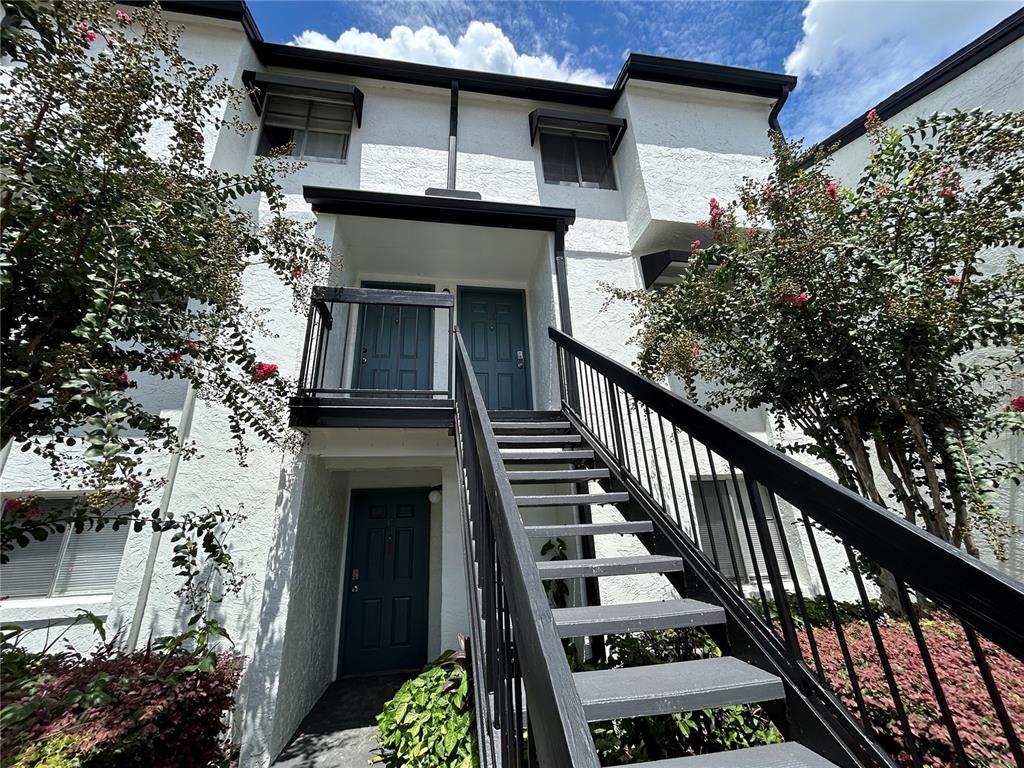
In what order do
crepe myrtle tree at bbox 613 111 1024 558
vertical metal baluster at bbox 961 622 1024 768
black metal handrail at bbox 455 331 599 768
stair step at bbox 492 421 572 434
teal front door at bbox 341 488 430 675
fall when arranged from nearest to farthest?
black metal handrail at bbox 455 331 599 768
vertical metal baluster at bbox 961 622 1024 768
crepe myrtle tree at bbox 613 111 1024 558
stair step at bbox 492 421 572 434
teal front door at bbox 341 488 430 675

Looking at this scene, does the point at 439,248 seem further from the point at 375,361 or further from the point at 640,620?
the point at 640,620

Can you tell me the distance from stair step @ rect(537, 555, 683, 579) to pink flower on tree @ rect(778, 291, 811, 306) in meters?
2.32

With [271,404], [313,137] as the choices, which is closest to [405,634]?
[271,404]

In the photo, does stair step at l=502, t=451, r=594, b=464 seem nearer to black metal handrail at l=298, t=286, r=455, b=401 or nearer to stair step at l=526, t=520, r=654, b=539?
stair step at l=526, t=520, r=654, b=539

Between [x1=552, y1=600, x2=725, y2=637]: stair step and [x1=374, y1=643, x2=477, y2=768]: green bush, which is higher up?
[x1=552, y1=600, x2=725, y2=637]: stair step

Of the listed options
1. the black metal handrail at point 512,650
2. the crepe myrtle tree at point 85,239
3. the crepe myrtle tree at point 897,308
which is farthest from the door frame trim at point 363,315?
the black metal handrail at point 512,650

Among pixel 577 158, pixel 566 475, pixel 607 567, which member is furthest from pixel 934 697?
pixel 577 158

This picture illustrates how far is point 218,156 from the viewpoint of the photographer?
451 centimetres

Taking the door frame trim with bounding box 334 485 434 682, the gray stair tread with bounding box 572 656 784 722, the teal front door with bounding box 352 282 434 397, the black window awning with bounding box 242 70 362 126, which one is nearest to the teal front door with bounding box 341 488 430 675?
the door frame trim with bounding box 334 485 434 682

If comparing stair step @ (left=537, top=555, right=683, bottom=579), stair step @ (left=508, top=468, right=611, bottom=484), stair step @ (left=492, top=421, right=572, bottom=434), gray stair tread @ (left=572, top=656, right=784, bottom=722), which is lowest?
gray stair tread @ (left=572, top=656, right=784, bottom=722)

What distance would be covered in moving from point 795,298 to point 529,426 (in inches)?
95.2

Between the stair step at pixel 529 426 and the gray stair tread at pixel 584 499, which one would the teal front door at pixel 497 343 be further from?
the gray stair tread at pixel 584 499

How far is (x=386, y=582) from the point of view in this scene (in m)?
5.11

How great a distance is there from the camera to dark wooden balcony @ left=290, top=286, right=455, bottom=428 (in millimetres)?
3717
